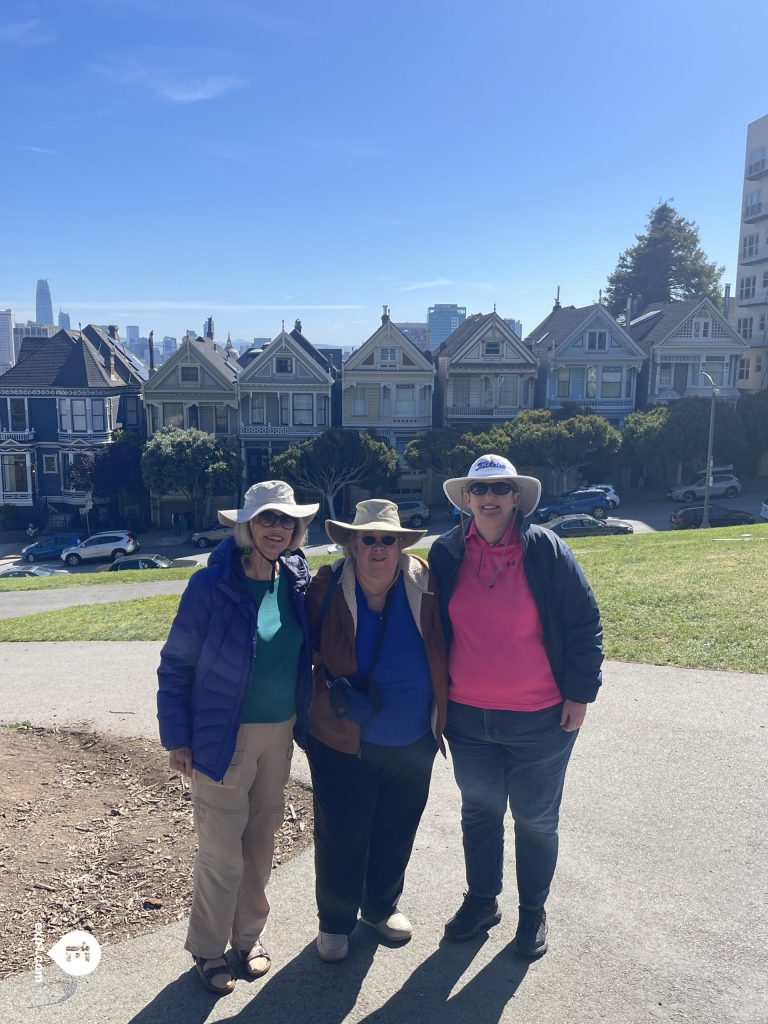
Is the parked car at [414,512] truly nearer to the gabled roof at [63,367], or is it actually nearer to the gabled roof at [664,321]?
the gabled roof at [664,321]

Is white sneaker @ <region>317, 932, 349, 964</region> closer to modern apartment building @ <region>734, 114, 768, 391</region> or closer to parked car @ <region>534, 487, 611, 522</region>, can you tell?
parked car @ <region>534, 487, 611, 522</region>

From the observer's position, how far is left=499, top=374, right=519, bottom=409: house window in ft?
167

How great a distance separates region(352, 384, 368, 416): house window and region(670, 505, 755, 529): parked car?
2079 cm

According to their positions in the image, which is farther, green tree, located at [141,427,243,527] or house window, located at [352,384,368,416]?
house window, located at [352,384,368,416]

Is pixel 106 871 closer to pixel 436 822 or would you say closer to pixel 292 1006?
pixel 292 1006

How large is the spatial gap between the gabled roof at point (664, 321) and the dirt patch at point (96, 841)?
166 feet

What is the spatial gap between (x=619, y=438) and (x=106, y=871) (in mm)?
42958

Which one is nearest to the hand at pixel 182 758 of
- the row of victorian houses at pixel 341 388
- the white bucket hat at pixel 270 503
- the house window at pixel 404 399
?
the white bucket hat at pixel 270 503

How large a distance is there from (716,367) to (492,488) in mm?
52780

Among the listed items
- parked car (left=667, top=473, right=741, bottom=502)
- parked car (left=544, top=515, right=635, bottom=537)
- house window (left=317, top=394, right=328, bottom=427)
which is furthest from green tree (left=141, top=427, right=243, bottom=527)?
parked car (left=667, top=473, right=741, bottom=502)

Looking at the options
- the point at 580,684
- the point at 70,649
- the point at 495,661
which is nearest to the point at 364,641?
the point at 495,661

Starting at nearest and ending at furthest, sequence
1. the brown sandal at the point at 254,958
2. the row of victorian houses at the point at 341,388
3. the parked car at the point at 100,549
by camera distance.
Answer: the brown sandal at the point at 254,958 < the parked car at the point at 100,549 < the row of victorian houses at the point at 341,388

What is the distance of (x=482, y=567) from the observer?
472 cm

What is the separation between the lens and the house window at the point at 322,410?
50.0 metres
